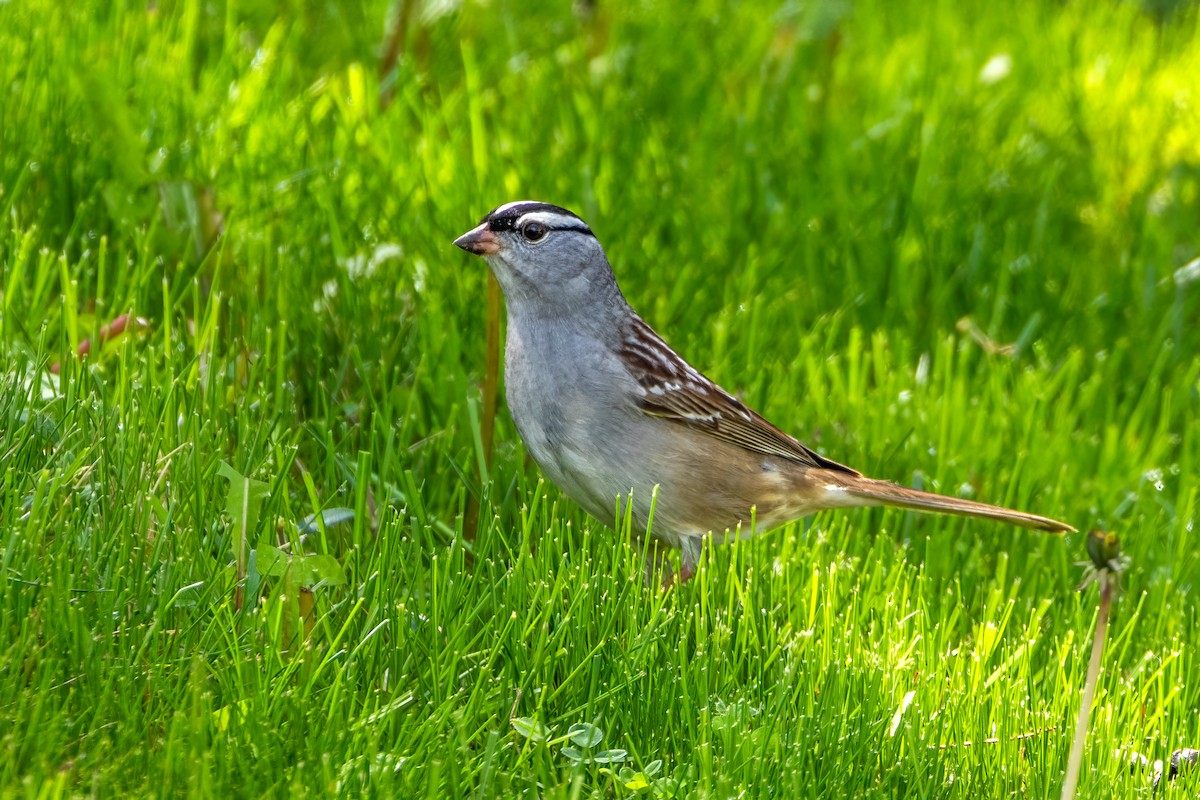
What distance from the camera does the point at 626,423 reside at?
4.18 meters

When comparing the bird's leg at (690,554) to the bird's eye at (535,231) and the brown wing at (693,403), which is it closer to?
the brown wing at (693,403)

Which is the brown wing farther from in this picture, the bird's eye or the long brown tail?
the bird's eye

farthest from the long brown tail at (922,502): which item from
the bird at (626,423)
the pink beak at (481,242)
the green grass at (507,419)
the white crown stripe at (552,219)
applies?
the pink beak at (481,242)

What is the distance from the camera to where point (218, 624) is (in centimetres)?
317

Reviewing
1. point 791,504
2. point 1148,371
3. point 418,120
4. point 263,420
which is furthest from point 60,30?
point 1148,371

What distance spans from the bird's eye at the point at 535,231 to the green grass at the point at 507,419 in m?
0.65

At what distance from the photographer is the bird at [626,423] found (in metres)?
4.12

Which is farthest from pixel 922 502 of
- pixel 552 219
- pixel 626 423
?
pixel 552 219

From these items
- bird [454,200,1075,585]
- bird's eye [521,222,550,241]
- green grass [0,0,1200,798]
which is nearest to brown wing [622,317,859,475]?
bird [454,200,1075,585]

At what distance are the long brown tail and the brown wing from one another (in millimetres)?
84

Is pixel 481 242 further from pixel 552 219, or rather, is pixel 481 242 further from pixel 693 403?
pixel 693 403

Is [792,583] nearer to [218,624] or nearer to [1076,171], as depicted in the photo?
Result: [218,624]

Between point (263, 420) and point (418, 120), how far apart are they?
318 centimetres

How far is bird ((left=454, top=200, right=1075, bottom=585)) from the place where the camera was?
4.12m
